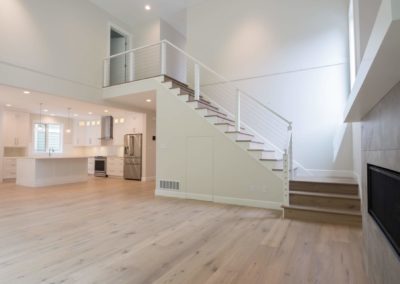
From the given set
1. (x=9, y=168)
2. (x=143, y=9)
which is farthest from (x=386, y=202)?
(x=9, y=168)

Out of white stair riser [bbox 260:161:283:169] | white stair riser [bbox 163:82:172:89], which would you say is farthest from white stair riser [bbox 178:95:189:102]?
white stair riser [bbox 260:161:283:169]

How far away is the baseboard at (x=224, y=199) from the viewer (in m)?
4.48

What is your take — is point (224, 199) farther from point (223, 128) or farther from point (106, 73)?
point (106, 73)

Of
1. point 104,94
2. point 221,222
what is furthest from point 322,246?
point 104,94

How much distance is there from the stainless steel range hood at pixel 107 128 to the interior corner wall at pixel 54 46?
2.75 metres

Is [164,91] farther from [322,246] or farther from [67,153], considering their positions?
[67,153]

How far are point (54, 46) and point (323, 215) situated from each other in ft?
23.3

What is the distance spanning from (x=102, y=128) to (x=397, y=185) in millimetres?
10004

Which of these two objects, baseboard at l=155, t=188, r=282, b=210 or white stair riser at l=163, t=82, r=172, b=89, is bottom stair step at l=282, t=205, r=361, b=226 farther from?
white stair riser at l=163, t=82, r=172, b=89

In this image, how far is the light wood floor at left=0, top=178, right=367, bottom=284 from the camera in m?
2.07

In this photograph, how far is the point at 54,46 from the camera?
5945 millimetres

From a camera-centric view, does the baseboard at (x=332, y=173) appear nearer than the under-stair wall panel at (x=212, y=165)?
No

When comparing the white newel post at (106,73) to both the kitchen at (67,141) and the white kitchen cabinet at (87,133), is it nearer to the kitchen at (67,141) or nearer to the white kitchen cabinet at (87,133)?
the kitchen at (67,141)

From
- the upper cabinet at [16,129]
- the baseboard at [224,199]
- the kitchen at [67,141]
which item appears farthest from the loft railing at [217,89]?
the upper cabinet at [16,129]
